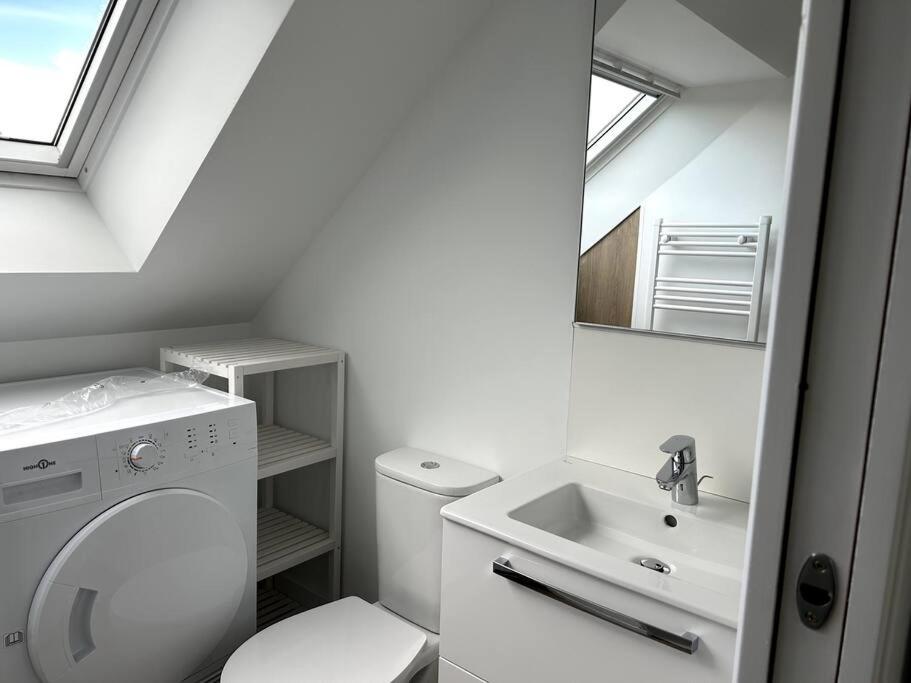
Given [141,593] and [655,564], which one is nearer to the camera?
[655,564]

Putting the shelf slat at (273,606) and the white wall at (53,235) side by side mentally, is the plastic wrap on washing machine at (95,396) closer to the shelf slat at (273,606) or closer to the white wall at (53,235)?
the white wall at (53,235)

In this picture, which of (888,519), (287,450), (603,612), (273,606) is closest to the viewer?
(888,519)

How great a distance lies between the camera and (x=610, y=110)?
1.69 metres

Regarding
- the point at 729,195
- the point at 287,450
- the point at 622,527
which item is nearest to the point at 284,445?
the point at 287,450

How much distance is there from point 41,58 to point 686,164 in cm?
179

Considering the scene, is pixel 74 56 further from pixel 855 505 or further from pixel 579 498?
pixel 855 505

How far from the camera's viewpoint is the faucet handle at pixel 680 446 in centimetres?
150

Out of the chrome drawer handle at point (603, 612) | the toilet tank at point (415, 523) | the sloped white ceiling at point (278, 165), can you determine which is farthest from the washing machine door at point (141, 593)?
the chrome drawer handle at point (603, 612)

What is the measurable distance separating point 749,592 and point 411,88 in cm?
175

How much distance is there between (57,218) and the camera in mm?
2080

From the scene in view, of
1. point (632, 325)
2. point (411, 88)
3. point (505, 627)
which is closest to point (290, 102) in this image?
point (411, 88)

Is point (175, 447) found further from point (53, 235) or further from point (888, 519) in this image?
point (888, 519)

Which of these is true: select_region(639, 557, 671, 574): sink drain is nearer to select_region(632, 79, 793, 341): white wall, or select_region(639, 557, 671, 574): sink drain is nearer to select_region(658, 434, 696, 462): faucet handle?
select_region(658, 434, 696, 462): faucet handle

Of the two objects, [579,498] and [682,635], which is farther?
[579,498]
